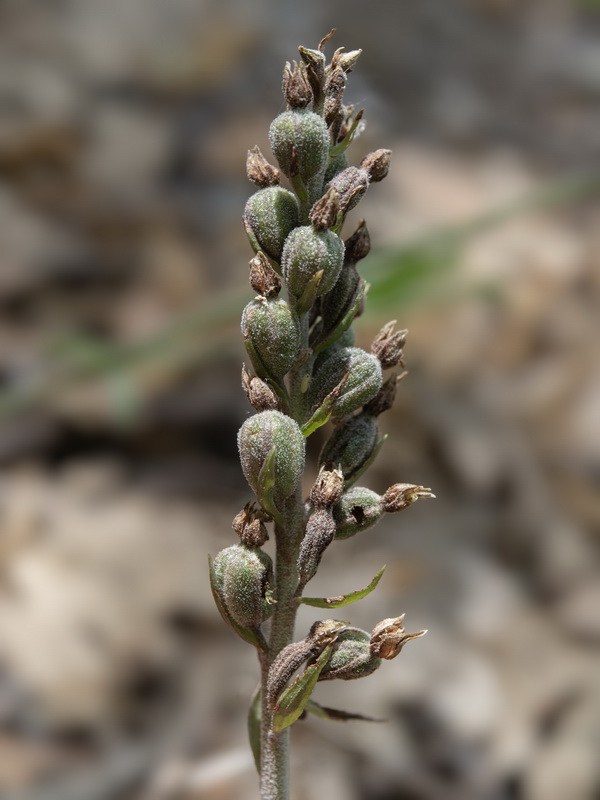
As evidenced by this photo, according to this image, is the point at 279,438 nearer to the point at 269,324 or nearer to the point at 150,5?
the point at 269,324

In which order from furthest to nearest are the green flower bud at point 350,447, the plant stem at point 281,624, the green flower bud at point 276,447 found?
the green flower bud at point 350,447, the plant stem at point 281,624, the green flower bud at point 276,447

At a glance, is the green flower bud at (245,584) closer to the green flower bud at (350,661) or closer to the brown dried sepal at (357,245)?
the green flower bud at (350,661)

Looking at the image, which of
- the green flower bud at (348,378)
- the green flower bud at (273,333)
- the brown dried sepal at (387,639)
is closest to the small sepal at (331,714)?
the brown dried sepal at (387,639)

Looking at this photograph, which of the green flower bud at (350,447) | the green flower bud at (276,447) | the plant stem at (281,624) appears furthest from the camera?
the green flower bud at (350,447)

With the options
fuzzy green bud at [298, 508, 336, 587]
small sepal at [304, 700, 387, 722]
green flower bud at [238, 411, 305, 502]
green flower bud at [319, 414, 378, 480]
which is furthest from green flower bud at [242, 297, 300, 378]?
small sepal at [304, 700, 387, 722]

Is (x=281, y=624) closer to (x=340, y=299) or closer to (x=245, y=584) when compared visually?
(x=245, y=584)

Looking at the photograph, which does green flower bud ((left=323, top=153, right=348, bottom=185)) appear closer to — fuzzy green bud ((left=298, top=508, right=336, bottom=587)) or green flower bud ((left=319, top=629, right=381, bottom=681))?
fuzzy green bud ((left=298, top=508, right=336, bottom=587))

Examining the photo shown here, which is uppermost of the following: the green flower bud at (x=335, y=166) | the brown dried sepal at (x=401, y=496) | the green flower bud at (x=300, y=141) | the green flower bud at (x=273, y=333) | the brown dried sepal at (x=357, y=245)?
the green flower bud at (x=335, y=166)
